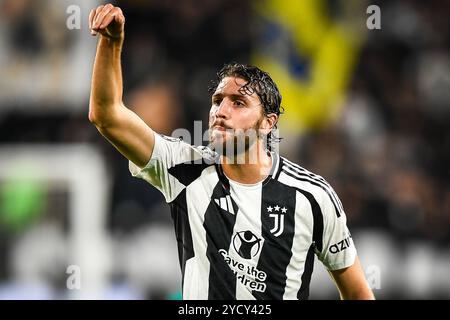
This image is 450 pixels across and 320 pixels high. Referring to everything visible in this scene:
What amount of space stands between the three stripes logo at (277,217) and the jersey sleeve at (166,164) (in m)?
0.37

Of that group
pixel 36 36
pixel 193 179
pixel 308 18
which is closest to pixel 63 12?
pixel 36 36

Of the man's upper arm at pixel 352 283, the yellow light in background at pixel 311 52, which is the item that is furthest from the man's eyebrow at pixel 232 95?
the yellow light in background at pixel 311 52

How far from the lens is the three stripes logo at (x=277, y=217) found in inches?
132

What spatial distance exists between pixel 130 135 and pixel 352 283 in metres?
1.10

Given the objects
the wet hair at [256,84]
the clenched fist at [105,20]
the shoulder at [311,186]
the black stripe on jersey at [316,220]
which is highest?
the clenched fist at [105,20]

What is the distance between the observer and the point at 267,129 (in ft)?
11.7

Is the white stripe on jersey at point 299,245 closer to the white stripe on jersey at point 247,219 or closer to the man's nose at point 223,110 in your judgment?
the white stripe on jersey at point 247,219

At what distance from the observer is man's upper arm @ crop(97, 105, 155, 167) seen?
308 cm

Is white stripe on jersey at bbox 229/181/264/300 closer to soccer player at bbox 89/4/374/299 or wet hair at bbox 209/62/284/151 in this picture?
soccer player at bbox 89/4/374/299

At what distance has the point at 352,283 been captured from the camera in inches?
136

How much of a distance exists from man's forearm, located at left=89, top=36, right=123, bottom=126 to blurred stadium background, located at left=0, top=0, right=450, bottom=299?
3371mm

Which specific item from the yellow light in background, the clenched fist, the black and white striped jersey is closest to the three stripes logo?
the black and white striped jersey

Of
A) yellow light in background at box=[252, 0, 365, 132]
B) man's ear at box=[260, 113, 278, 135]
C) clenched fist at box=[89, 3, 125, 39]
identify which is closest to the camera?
clenched fist at box=[89, 3, 125, 39]
